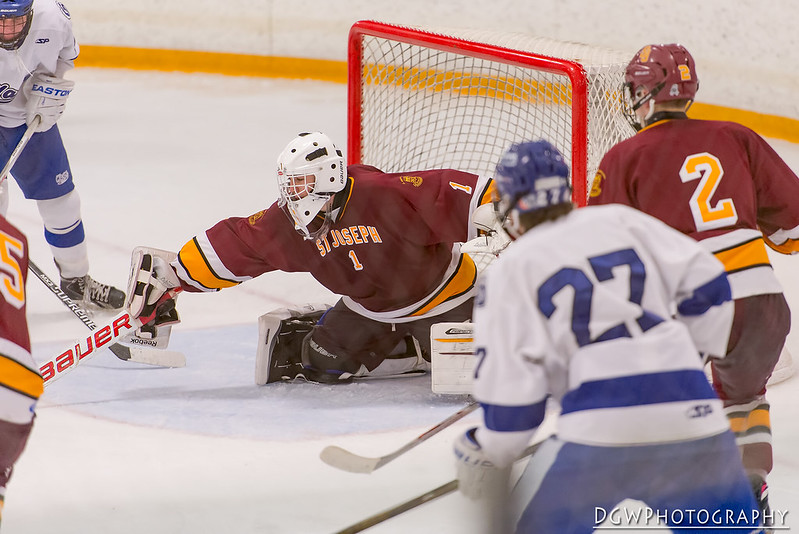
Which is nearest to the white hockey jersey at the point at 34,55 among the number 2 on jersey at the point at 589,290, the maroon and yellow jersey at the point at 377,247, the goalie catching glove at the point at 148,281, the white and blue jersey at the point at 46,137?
the white and blue jersey at the point at 46,137

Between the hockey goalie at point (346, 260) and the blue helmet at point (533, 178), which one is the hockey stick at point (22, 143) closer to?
the hockey goalie at point (346, 260)

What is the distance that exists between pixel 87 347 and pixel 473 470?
1809mm

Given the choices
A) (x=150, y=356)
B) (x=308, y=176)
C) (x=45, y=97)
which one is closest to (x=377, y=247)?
(x=308, y=176)

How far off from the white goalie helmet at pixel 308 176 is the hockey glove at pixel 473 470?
1340mm

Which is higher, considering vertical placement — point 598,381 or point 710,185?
point 710,185

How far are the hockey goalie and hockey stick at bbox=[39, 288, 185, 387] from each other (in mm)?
58

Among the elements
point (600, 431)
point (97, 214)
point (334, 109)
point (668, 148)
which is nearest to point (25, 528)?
point (600, 431)

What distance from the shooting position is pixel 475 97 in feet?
13.5

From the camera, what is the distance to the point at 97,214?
5156 millimetres

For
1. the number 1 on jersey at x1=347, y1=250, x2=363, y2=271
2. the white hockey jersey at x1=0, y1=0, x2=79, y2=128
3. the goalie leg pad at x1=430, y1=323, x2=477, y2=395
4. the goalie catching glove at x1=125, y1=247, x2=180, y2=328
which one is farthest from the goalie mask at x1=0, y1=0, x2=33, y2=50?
the goalie leg pad at x1=430, y1=323, x2=477, y2=395

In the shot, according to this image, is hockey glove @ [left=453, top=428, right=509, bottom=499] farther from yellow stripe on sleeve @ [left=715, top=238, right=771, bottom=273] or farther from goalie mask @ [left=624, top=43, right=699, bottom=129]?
goalie mask @ [left=624, top=43, right=699, bottom=129]

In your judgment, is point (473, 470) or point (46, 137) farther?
point (46, 137)

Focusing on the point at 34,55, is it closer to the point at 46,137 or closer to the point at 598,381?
the point at 46,137

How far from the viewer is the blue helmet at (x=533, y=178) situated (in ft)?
5.45
